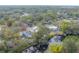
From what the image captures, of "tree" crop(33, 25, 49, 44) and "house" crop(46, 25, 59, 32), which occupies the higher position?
"house" crop(46, 25, 59, 32)

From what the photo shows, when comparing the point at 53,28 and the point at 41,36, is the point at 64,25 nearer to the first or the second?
the point at 53,28

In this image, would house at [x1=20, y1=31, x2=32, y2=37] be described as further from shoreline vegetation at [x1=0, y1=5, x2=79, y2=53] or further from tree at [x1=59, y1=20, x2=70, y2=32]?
tree at [x1=59, y1=20, x2=70, y2=32]

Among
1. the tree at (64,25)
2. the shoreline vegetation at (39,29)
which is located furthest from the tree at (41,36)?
the tree at (64,25)

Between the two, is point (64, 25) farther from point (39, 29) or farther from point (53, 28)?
point (39, 29)

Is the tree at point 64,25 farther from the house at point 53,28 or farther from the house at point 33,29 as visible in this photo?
the house at point 33,29

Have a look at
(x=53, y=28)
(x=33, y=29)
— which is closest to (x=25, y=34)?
(x=33, y=29)

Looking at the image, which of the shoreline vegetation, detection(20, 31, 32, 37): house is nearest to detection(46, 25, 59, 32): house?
the shoreline vegetation

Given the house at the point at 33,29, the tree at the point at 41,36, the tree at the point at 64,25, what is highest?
the tree at the point at 64,25

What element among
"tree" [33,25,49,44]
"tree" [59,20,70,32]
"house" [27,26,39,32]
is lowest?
"tree" [33,25,49,44]
